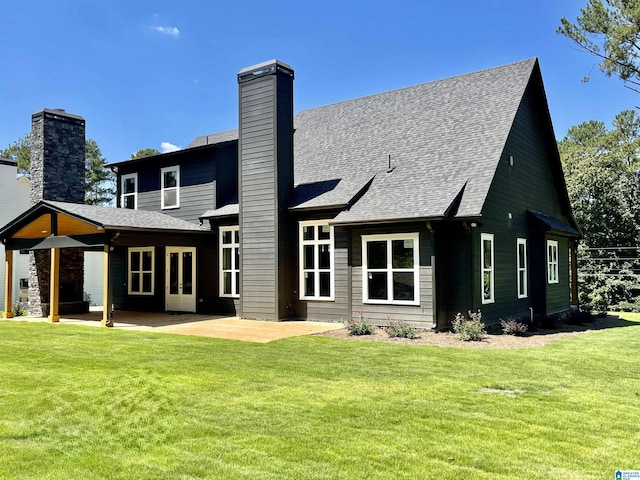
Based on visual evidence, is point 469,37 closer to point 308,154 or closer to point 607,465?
point 308,154

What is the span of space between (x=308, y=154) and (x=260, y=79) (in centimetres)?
333

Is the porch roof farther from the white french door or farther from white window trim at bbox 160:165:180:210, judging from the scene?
the white french door

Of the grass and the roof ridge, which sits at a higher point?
the roof ridge

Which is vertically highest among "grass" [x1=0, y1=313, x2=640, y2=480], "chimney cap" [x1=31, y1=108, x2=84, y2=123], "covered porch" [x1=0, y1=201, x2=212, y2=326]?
"chimney cap" [x1=31, y1=108, x2=84, y2=123]

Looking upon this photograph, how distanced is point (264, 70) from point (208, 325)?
7122mm

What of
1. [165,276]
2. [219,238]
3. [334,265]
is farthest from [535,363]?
[165,276]

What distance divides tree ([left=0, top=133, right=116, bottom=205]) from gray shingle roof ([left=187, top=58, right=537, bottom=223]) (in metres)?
28.5

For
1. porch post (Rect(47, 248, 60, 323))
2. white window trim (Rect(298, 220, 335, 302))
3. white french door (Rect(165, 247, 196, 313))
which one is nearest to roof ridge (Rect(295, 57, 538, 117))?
white window trim (Rect(298, 220, 335, 302))

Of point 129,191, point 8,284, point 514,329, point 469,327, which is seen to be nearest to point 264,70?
point 129,191

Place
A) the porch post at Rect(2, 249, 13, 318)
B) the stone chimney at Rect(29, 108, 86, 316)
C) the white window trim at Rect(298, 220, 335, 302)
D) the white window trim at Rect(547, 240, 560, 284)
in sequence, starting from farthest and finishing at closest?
the stone chimney at Rect(29, 108, 86, 316) < the white window trim at Rect(547, 240, 560, 284) < the porch post at Rect(2, 249, 13, 318) < the white window trim at Rect(298, 220, 335, 302)

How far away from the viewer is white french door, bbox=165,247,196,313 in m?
15.9

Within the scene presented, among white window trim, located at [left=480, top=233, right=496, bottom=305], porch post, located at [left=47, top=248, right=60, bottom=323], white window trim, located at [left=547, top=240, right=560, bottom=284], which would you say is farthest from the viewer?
white window trim, located at [left=547, top=240, right=560, bottom=284]

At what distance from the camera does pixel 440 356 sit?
839 cm

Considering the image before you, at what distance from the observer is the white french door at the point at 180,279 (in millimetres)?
15867
